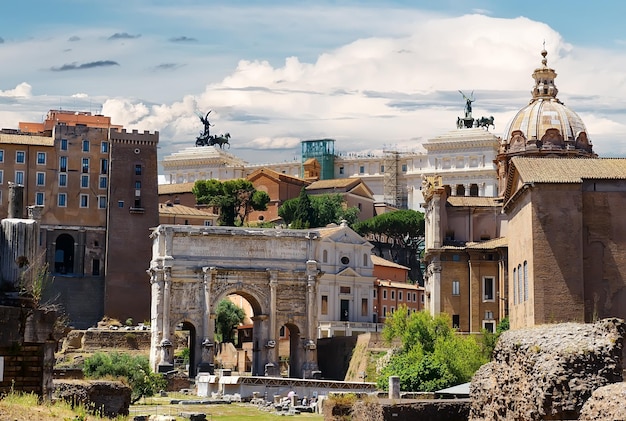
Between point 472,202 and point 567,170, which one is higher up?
point 472,202

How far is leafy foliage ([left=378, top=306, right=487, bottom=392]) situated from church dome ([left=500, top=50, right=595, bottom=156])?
43.1ft

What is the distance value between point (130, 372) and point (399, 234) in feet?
198

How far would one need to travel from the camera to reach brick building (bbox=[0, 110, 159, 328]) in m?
88.3

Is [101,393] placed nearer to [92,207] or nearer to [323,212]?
[92,207]

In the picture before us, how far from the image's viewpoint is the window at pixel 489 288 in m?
67.8

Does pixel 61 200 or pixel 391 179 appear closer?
pixel 61 200

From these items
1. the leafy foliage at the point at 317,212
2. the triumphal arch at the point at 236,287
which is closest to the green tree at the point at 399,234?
the leafy foliage at the point at 317,212

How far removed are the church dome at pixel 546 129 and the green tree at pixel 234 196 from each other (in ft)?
128

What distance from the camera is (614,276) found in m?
45.8

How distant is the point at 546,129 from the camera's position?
70188 millimetres

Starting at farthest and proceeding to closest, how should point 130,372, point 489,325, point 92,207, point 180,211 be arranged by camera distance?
point 180,211 < point 92,207 < point 489,325 < point 130,372

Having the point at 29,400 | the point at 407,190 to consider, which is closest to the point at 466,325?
the point at 29,400

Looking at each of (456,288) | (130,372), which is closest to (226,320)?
(456,288)

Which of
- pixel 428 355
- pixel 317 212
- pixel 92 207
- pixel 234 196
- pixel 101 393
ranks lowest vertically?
pixel 101 393
